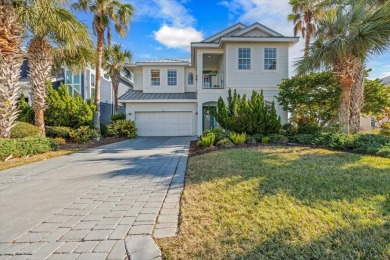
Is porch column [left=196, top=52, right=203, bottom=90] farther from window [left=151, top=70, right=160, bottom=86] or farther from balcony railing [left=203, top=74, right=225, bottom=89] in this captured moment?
window [left=151, top=70, right=160, bottom=86]

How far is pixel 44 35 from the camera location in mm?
10156

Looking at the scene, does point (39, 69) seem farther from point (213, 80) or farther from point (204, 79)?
point (213, 80)

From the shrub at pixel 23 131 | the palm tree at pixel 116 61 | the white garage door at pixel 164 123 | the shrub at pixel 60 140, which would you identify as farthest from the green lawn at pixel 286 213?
the palm tree at pixel 116 61

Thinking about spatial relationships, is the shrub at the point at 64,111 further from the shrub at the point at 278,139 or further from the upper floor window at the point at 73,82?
the shrub at the point at 278,139

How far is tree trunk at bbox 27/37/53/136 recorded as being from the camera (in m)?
10.6

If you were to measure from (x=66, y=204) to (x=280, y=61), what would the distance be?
15560mm

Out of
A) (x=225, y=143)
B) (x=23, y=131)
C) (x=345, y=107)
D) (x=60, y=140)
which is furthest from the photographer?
(x=60, y=140)

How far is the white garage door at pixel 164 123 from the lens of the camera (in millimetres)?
18703

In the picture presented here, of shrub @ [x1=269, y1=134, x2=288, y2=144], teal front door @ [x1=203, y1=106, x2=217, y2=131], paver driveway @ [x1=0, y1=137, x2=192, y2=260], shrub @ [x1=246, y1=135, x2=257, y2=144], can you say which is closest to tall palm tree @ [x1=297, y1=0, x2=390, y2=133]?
shrub @ [x1=269, y1=134, x2=288, y2=144]

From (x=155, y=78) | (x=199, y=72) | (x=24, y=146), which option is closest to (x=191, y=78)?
(x=155, y=78)

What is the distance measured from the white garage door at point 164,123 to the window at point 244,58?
5.60 metres

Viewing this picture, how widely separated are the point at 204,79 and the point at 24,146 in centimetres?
A: 1269

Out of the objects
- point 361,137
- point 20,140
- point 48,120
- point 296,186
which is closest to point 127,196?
point 296,186

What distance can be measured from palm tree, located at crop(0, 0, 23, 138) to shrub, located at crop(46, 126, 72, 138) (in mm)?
4174
